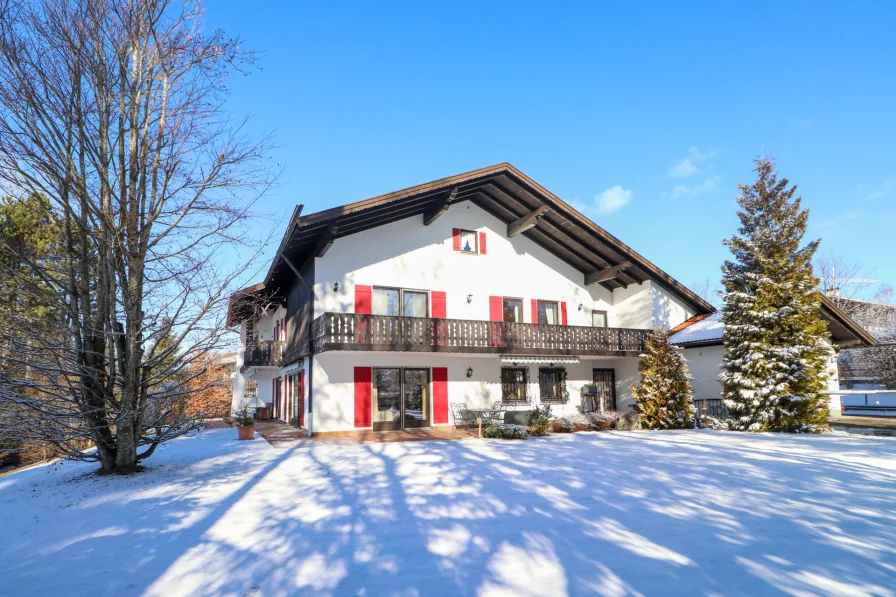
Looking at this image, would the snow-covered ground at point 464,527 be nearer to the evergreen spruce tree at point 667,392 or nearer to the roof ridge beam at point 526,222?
the evergreen spruce tree at point 667,392

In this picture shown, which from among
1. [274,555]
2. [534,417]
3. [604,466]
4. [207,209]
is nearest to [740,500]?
[604,466]

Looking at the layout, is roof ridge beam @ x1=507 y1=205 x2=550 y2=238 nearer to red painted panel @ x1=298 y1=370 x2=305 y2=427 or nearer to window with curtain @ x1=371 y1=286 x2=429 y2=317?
window with curtain @ x1=371 y1=286 x2=429 y2=317

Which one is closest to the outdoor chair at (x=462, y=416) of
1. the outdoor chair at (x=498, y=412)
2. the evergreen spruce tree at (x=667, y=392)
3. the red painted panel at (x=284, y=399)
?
the outdoor chair at (x=498, y=412)

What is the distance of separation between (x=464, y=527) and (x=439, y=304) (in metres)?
11.5

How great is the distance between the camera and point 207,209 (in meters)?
9.73

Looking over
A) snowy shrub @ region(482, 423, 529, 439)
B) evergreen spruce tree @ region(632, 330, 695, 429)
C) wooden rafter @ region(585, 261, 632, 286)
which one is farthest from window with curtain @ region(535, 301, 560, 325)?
snowy shrub @ region(482, 423, 529, 439)

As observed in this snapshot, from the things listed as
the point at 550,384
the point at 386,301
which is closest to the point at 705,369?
the point at 550,384

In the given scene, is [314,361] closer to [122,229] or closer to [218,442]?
[218,442]

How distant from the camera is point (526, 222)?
1788 centimetres

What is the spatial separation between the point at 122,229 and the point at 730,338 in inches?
625

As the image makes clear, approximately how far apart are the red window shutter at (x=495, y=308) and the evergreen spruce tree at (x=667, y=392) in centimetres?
509

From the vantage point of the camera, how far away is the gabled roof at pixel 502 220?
48.5ft

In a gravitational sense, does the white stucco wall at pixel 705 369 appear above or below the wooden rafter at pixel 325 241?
below

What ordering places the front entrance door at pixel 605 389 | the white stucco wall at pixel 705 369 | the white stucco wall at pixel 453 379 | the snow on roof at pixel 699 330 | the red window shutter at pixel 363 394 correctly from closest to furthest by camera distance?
1. the white stucco wall at pixel 453 379
2. the red window shutter at pixel 363 394
3. the white stucco wall at pixel 705 369
4. the snow on roof at pixel 699 330
5. the front entrance door at pixel 605 389
